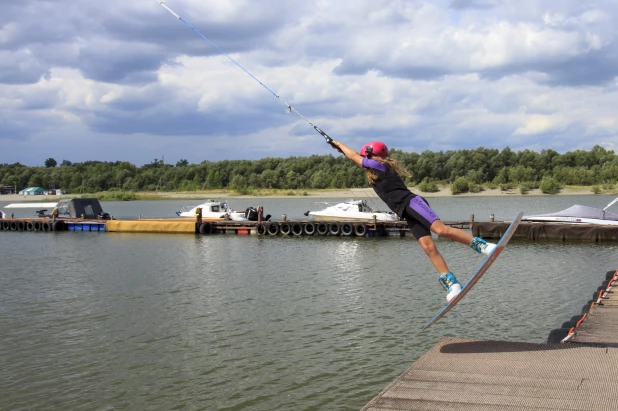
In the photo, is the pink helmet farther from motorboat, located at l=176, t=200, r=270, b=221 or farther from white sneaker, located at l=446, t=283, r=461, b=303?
motorboat, located at l=176, t=200, r=270, b=221

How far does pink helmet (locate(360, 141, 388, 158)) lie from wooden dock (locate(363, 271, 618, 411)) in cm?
246

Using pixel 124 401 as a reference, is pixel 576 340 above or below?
above

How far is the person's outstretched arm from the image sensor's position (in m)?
8.33

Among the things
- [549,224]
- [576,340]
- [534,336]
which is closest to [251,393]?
[576,340]

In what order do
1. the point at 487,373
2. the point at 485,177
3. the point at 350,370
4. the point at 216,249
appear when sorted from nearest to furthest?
the point at 487,373 → the point at 350,370 → the point at 216,249 → the point at 485,177

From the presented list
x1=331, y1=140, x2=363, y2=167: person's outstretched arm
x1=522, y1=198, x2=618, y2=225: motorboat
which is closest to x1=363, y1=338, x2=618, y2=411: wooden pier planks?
x1=331, y1=140, x2=363, y2=167: person's outstretched arm

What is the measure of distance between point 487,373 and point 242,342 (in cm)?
772

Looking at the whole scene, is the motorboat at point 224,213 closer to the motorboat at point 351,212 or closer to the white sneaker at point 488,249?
the motorboat at point 351,212

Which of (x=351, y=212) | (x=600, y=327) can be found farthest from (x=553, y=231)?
(x=600, y=327)

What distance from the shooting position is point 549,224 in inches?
1406

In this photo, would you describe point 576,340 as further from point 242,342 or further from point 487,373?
point 242,342

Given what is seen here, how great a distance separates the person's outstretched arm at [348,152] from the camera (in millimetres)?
8333

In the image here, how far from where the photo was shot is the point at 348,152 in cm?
858

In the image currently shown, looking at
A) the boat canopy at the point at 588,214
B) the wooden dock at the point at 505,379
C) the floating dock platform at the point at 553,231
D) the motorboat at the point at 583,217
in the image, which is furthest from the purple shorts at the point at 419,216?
the boat canopy at the point at 588,214
